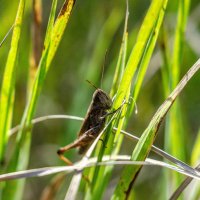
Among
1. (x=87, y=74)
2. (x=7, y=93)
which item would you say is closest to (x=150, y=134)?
(x=7, y=93)

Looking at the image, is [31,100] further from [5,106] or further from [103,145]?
[103,145]

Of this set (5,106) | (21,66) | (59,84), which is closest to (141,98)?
(59,84)

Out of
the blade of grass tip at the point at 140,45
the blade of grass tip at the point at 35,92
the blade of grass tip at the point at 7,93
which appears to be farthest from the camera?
the blade of grass tip at the point at 7,93

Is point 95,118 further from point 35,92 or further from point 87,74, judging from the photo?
point 87,74

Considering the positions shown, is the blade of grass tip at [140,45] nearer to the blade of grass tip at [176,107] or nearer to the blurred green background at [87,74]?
the blade of grass tip at [176,107]

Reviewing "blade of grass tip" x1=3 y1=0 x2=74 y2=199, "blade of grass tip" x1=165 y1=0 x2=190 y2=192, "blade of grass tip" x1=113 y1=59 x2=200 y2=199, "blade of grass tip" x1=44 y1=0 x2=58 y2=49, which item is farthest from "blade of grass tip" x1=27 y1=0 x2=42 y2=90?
"blade of grass tip" x1=113 y1=59 x2=200 y2=199

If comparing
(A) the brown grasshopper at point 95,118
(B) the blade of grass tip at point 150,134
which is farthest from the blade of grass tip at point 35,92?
(B) the blade of grass tip at point 150,134
